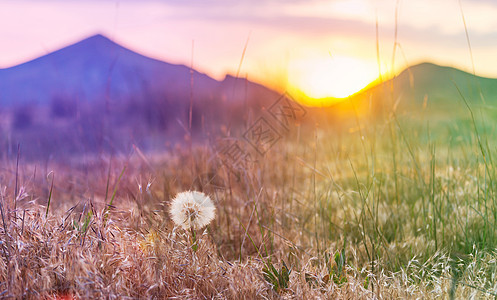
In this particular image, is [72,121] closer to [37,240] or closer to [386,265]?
[37,240]

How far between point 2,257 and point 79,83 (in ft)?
7.43

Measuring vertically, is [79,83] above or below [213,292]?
above

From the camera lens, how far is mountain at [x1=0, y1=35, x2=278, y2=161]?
3.98 metres

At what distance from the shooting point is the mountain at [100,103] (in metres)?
3.98

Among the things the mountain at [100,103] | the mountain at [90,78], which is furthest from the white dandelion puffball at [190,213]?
the mountain at [90,78]

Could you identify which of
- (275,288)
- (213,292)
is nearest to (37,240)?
(213,292)

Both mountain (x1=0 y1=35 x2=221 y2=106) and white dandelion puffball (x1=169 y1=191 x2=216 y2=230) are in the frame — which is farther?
mountain (x1=0 y1=35 x2=221 y2=106)

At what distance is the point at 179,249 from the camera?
2.05 metres

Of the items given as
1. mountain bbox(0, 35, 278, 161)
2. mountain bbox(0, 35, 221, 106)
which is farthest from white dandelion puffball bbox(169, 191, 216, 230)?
mountain bbox(0, 35, 221, 106)

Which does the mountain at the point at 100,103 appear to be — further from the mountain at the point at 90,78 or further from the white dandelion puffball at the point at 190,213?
the white dandelion puffball at the point at 190,213

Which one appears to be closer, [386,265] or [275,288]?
[275,288]

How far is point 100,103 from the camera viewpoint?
4.61 meters

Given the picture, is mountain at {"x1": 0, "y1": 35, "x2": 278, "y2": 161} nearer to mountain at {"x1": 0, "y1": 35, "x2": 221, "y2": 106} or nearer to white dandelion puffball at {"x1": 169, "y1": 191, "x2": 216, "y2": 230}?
mountain at {"x1": 0, "y1": 35, "x2": 221, "y2": 106}

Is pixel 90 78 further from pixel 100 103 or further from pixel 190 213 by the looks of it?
pixel 190 213
